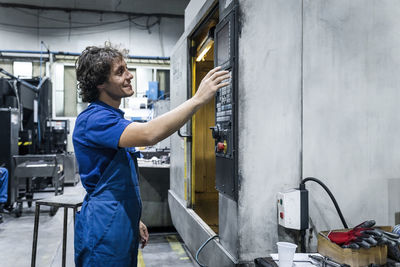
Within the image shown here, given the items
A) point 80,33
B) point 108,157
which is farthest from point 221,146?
point 80,33

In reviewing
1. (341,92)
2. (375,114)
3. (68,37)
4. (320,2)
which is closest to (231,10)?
(320,2)

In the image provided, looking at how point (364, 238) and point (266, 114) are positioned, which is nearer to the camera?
point (364, 238)

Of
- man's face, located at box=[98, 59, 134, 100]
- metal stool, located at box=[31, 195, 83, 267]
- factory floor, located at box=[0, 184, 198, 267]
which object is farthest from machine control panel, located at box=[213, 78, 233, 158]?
factory floor, located at box=[0, 184, 198, 267]

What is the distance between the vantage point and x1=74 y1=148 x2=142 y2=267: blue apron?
134cm

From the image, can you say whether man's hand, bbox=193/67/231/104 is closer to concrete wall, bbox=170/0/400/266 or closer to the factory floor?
concrete wall, bbox=170/0/400/266

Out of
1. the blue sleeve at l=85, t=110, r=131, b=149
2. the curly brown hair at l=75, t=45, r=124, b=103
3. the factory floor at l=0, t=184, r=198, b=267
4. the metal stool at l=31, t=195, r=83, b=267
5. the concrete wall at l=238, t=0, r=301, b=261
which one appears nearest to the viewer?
the blue sleeve at l=85, t=110, r=131, b=149

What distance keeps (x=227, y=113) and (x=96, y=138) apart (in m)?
0.69

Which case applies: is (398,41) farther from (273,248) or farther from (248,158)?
(273,248)

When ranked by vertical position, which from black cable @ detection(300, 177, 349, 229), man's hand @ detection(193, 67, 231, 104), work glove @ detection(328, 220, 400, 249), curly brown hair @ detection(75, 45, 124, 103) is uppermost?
curly brown hair @ detection(75, 45, 124, 103)

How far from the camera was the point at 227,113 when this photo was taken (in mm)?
1695

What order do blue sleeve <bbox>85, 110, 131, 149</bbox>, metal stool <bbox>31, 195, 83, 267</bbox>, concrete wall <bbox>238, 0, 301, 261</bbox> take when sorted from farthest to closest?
1. metal stool <bbox>31, 195, 83, 267</bbox>
2. concrete wall <bbox>238, 0, 301, 261</bbox>
3. blue sleeve <bbox>85, 110, 131, 149</bbox>

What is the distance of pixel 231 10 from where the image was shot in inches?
64.0

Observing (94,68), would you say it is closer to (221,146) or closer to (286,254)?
(221,146)

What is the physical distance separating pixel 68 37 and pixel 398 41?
8.77 m
